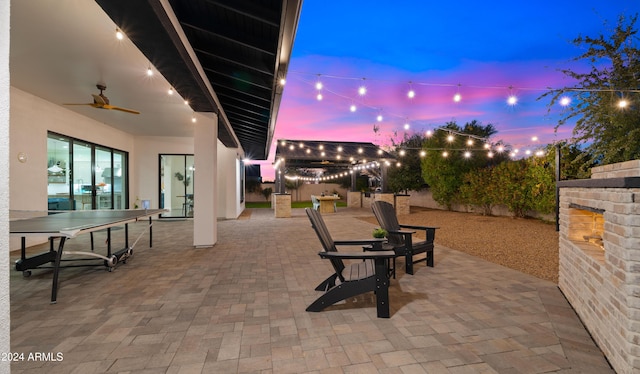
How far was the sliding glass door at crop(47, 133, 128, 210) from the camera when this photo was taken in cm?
700

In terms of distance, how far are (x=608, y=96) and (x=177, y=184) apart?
1264 cm

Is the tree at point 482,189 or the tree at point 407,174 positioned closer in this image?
the tree at point 482,189

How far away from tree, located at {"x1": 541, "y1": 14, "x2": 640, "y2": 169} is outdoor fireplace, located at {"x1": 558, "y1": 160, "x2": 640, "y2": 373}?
401 centimetres

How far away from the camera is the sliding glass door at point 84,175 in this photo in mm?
7004

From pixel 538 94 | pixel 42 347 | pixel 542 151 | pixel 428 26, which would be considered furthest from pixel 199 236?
pixel 428 26

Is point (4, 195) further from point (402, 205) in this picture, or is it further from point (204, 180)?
point (402, 205)

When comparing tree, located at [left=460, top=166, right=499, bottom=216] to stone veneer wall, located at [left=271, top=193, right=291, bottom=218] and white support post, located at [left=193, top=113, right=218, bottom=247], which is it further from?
white support post, located at [left=193, top=113, right=218, bottom=247]

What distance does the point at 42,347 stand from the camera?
219cm

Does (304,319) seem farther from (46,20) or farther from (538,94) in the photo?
(538,94)

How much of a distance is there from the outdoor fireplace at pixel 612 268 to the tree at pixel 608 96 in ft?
13.2

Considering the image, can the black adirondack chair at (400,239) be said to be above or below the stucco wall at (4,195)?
below

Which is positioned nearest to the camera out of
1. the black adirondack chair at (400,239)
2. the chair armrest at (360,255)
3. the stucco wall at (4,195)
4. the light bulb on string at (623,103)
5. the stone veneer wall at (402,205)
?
the stucco wall at (4,195)

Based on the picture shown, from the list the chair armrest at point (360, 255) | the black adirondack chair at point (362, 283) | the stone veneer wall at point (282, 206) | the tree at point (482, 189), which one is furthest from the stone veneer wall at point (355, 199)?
the chair armrest at point (360, 255)

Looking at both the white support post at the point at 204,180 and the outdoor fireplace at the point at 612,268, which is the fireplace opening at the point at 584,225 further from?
the white support post at the point at 204,180
